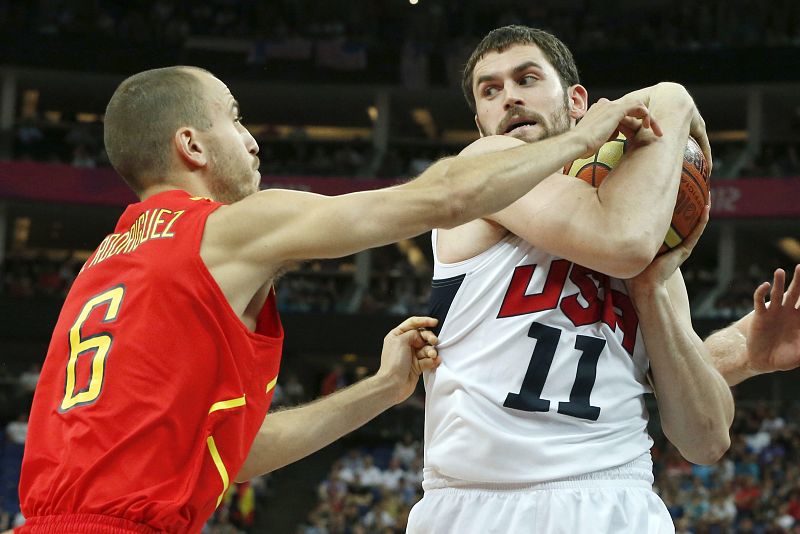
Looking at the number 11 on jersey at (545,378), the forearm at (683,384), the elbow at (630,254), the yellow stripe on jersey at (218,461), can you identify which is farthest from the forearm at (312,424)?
the elbow at (630,254)

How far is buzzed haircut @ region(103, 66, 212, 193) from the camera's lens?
140 inches

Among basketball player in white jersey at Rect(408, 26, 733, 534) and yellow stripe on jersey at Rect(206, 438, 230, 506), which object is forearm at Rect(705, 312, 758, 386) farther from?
yellow stripe on jersey at Rect(206, 438, 230, 506)

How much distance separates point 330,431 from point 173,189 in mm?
1216

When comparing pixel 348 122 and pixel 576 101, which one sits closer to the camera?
pixel 576 101

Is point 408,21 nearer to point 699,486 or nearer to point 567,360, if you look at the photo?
point 699,486

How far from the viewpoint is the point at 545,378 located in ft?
11.2

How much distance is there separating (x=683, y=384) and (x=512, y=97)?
3.93ft

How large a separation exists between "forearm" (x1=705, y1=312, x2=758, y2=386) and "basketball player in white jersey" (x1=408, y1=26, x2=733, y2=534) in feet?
0.95

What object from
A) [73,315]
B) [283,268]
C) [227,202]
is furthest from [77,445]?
[227,202]

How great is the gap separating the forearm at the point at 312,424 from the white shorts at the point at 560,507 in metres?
0.74

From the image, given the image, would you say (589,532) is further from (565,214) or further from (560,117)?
(560,117)

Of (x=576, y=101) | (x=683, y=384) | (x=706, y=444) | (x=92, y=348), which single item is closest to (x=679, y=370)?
(x=683, y=384)

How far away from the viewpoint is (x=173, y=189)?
3.55m

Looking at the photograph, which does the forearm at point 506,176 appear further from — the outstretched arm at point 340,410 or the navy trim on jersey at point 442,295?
the outstretched arm at point 340,410
